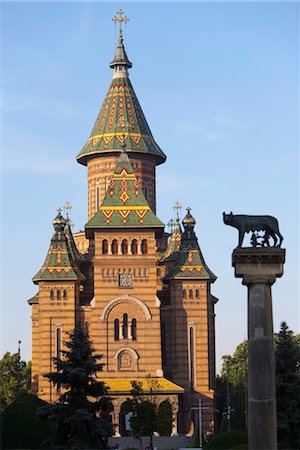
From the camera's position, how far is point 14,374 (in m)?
103

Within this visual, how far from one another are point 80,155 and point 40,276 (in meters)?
13.3

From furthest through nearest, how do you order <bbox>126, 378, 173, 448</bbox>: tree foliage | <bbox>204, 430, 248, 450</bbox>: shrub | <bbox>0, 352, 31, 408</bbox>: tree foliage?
<bbox>0, 352, 31, 408</bbox>: tree foliage < <bbox>126, 378, 173, 448</bbox>: tree foliage < <bbox>204, 430, 248, 450</bbox>: shrub

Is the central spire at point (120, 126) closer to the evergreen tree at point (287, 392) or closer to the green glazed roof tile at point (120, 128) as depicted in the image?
the green glazed roof tile at point (120, 128)

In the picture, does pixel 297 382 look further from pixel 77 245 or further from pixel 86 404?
pixel 77 245

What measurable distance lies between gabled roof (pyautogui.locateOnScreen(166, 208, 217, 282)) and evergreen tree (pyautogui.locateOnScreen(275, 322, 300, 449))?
2542 centimetres

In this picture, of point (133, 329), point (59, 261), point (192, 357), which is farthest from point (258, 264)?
point (59, 261)

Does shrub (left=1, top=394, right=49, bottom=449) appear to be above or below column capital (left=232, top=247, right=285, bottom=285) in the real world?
below

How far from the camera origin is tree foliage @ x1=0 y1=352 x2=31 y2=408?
9589cm

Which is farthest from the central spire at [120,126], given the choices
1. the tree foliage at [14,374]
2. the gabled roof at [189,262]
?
the tree foliage at [14,374]

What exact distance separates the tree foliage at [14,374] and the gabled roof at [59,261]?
21.8 m

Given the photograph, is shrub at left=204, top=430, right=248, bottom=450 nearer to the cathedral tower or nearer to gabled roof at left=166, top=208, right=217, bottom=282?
gabled roof at left=166, top=208, right=217, bottom=282

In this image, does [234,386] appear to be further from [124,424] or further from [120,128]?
[124,424]

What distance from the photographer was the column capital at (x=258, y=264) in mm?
31094

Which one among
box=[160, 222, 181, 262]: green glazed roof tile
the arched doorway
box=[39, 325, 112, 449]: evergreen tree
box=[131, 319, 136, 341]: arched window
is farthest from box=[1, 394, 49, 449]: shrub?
box=[160, 222, 181, 262]: green glazed roof tile
